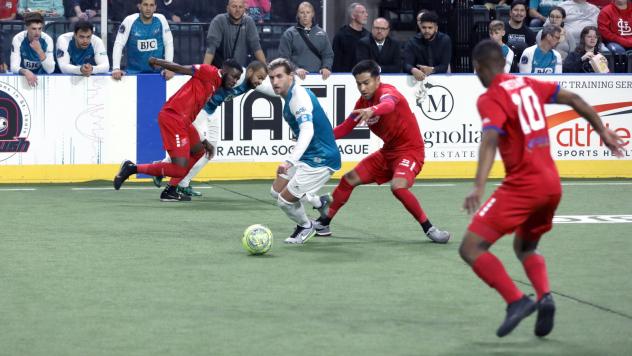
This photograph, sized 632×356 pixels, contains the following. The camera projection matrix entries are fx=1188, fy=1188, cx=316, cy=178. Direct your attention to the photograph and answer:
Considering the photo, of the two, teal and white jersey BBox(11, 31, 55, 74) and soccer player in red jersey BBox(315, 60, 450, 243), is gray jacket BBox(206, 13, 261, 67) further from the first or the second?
soccer player in red jersey BBox(315, 60, 450, 243)

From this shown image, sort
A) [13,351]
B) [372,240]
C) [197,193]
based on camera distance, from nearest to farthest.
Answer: [13,351]
[372,240]
[197,193]

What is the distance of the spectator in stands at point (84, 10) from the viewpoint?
1741 cm

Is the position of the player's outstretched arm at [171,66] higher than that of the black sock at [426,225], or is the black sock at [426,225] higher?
the player's outstretched arm at [171,66]

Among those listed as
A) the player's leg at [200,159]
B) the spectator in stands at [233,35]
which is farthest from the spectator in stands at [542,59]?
the player's leg at [200,159]

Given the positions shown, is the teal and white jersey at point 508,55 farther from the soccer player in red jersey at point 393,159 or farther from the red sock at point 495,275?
the red sock at point 495,275

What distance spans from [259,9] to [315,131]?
25.0 feet

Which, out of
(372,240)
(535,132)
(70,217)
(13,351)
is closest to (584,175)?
(372,240)

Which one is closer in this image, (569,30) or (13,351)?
(13,351)

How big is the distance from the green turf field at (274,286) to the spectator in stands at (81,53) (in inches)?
100

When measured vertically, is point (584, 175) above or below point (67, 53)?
below

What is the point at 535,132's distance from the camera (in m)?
6.91

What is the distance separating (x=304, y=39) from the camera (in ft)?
53.2

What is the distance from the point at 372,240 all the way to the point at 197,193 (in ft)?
13.3

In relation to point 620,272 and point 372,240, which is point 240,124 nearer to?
point 372,240
